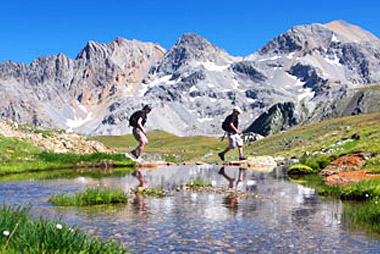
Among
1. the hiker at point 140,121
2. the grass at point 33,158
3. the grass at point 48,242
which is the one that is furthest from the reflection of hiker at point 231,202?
the grass at point 33,158

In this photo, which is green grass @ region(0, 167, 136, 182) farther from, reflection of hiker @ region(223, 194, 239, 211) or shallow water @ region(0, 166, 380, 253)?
reflection of hiker @ region(223, 194, 239, 211)

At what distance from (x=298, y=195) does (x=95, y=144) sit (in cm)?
3080

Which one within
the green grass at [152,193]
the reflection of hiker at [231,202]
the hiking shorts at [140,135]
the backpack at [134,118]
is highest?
the backpack at [134,118]

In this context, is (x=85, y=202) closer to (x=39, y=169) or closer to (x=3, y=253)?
(x=3, y=253)

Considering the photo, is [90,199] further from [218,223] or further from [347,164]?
[347,164]

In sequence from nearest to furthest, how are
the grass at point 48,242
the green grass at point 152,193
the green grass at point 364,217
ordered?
1. the grass at point 48,242
2. the green grass at point 364,217
3. the green grass at point 152,193

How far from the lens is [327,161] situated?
99.9 ft

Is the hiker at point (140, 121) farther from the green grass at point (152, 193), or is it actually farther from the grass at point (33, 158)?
the green grass at point (152, 193)

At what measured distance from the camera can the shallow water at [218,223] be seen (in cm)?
905

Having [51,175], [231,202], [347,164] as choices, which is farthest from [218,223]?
[347,164]

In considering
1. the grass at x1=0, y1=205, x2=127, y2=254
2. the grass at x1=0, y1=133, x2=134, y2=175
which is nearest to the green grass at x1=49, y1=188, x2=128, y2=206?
the grass at x1=0, y1=205, x2=127, y2=254

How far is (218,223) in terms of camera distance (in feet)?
37.1

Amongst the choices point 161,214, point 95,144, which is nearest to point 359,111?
point 95,144

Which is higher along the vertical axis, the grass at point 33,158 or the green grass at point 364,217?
the grass at point 33,158
